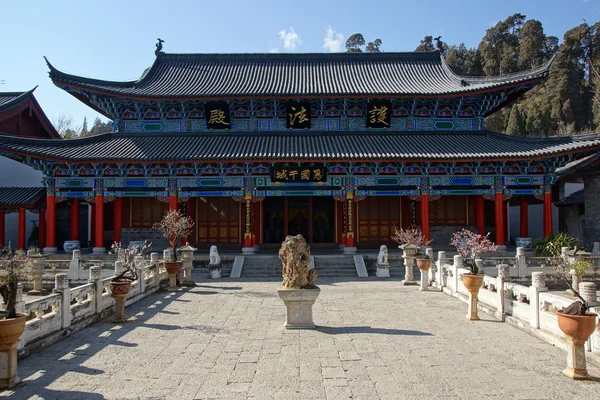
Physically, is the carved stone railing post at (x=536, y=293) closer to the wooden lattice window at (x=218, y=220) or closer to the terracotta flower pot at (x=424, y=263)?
the terracotta flower pot at (x=424, y=263)

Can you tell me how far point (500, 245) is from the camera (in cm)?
2011

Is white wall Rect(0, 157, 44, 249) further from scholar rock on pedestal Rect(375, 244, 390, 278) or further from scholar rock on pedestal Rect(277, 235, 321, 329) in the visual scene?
scholar rock on pedestal Rect(277, 235, 321, 329)

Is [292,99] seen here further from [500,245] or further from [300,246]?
[300,246]

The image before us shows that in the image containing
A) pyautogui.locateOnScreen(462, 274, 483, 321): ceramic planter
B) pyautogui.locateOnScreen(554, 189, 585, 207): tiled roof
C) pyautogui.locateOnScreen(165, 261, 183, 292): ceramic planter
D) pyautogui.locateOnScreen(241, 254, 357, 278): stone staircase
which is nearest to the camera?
pyautogui.locateOnScreen(462, 274, 483, 321): ceramic planter

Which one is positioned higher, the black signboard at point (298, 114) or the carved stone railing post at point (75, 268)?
the black signboard at point (298, 114)

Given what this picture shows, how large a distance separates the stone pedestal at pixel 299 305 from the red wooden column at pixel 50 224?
1465cm

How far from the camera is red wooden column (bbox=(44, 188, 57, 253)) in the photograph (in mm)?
19625

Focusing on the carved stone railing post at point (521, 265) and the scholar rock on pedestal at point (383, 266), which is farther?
the scholar rock on pedestal at point (383, 266)

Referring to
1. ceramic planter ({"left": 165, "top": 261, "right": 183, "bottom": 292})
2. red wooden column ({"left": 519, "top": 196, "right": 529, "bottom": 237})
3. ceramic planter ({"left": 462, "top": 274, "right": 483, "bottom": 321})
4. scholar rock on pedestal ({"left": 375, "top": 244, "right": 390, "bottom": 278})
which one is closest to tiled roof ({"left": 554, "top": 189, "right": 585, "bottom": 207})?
red wooden column ({"left": 519, "top": 196, "right": 529, "bottom": 237})

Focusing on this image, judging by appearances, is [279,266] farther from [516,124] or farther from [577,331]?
[516,124]

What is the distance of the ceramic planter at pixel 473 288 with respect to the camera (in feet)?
31.6

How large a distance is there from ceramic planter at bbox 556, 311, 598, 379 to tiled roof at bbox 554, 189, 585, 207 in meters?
18.3

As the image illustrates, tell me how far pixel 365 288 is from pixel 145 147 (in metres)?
12.1

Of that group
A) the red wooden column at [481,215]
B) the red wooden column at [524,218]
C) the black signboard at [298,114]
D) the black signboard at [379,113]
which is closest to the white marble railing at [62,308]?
the black signboard at [298,114]
